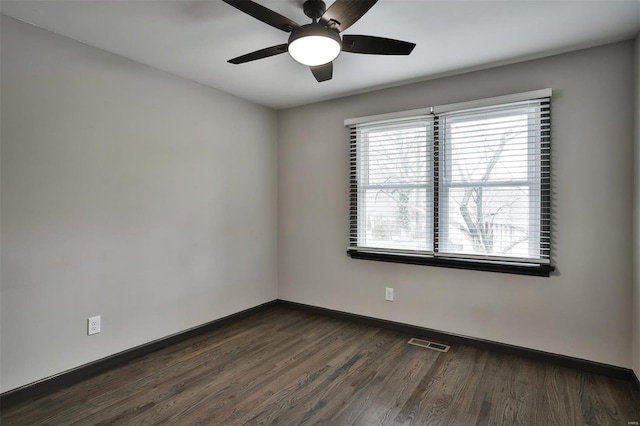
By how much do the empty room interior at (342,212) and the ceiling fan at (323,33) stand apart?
0.02 m

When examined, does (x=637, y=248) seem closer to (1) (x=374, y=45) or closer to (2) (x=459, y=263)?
(2) (x=459, y=263)

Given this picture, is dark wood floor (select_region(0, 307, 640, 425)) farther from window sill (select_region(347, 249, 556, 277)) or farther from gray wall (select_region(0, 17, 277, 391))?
window sill (select_region(347, 249, 556, 277))

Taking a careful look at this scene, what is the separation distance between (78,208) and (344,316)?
263cm

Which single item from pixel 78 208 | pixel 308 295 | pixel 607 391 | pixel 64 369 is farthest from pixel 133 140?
pixel 607 391

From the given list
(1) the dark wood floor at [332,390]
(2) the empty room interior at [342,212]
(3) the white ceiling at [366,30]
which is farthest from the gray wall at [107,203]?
(1) the dark wood floor at [332,390]

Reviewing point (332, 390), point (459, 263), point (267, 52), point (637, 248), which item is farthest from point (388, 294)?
point (267, 52)

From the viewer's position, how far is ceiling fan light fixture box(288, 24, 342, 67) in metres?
1.80

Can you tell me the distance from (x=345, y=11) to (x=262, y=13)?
41 centimetres

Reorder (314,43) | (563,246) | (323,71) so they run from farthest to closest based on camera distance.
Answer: (563,246), (323,71), (314,43)

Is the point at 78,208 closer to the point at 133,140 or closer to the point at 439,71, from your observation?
the point at 133,140

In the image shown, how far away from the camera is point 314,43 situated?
1.85 metres

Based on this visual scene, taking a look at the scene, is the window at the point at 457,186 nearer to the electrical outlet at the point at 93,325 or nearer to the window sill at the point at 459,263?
the window sill at the point at 459,263

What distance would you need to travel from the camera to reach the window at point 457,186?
2756 millimetres

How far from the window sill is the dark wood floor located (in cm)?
70
